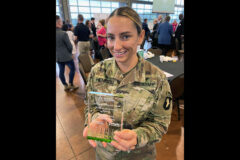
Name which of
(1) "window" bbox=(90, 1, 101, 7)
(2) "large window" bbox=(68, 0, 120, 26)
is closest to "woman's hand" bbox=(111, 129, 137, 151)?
(2) "large window" bbox=(68, 0, 120, 26)

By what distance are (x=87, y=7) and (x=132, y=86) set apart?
45.1 ft

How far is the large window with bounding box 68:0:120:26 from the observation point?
12.0 metres

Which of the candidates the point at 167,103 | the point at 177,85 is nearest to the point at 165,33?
the point at 177,85

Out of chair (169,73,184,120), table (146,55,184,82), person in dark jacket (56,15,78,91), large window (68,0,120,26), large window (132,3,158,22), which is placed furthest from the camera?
large window (132,3,158,22)

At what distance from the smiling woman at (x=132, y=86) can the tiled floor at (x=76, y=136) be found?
130 centimetres

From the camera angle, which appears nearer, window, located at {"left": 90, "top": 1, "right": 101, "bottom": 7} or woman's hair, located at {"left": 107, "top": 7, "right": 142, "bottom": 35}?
woman's hair, located at {"left": 107, "top": 7, "right": 142, "bottom": 35}

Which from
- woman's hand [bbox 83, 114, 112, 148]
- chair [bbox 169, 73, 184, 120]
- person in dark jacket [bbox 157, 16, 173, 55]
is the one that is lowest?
chair [bbox 169, 73, 184, 120]

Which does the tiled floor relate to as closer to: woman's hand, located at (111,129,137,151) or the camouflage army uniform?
the camouflage army uniform

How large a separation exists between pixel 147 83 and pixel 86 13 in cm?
1374

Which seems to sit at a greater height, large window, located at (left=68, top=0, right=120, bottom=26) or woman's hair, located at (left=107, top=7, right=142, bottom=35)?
large window, located at (left=68, top=0, right=120, bottom=26)

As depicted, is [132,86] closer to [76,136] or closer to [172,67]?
[76,136]

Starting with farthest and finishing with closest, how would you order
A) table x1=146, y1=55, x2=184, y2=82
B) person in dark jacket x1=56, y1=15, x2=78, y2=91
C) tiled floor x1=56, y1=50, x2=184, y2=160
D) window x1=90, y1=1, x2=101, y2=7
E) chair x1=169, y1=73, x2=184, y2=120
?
1. window x1=90, y1=1, x2=101, y2=7
2. person in dark jacket x1=56, y1=15, x2=78, y2=91
3. table x1=146, y1=55, x2=184, y2=82
4. chair x1=169, y1=73, x2=184, y2=120
5. tiled floor x1=56, y1=50, x2=184, y2=160
